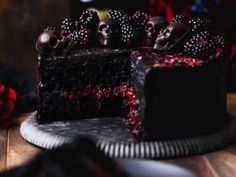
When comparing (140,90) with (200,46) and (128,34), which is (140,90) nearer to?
(200,46)

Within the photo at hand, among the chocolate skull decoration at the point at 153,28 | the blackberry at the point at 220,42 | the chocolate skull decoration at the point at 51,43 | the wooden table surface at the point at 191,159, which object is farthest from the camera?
the chocolate skull decoration at the point at 153,28

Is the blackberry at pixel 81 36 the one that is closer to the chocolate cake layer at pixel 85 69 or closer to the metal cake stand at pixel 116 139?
the chocolate cake layer at pixel 85 69

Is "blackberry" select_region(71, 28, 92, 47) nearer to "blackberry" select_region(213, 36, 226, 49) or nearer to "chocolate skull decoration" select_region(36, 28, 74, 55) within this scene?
"chocolate skull decoration" select_region(36, 28, 74, 55)

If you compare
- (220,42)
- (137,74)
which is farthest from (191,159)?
(220,42)

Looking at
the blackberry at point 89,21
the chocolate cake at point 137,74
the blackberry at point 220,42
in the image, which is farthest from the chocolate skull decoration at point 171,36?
the blackberry at point 89,21

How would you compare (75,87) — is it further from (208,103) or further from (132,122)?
(208,103)

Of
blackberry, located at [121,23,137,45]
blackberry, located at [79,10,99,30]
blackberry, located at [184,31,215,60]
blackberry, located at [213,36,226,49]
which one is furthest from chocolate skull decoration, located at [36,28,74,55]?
blackberry, located at [213,36,226,49]

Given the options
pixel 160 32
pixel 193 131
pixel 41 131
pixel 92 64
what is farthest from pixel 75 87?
pixel 193 131
